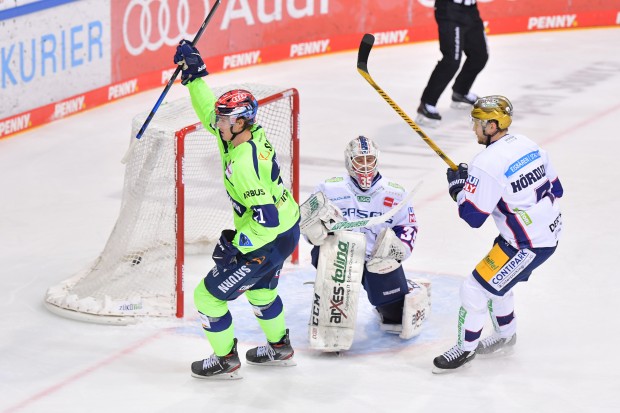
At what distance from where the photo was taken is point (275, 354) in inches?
258

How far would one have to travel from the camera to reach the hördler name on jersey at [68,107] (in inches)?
464

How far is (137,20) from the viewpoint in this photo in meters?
12.4

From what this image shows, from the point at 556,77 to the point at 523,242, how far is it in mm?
7968

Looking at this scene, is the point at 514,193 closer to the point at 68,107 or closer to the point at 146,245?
the point at 146,245

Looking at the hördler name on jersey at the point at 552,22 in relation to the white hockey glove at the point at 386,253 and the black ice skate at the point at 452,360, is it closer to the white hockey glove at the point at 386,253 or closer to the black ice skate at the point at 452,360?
the white hockey glove at the point at 386,253

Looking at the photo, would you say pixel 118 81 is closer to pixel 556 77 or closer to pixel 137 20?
pixel 137 20

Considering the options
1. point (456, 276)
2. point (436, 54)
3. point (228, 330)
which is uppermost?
point (228, 330)

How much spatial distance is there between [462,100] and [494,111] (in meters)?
6.42

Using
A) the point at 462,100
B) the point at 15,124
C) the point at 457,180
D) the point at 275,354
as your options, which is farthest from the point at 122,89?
the point at 457,180

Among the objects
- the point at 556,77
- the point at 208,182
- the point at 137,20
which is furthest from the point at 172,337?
the point at 556,77

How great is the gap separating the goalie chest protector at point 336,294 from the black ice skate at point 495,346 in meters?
0.68

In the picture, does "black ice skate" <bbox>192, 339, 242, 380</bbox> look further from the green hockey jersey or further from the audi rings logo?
the audi rings logo

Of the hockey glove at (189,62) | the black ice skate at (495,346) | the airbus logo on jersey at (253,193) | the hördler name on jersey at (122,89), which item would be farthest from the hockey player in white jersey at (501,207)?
the hördler name on jersey at (122,89)

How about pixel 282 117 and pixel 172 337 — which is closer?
pixel 172 337
